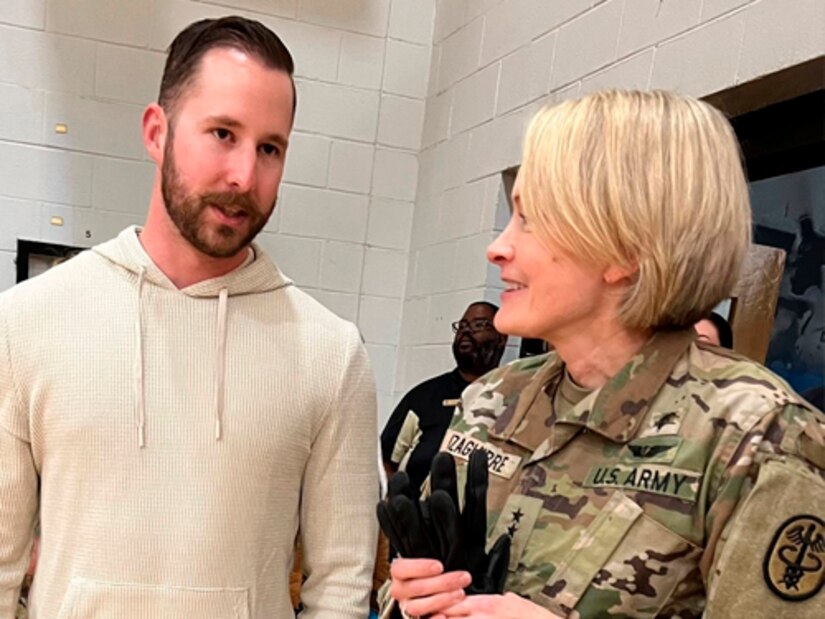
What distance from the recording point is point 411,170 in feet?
11.1

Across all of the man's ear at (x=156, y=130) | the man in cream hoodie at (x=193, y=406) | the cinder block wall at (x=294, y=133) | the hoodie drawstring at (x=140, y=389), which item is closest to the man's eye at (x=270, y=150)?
the man in cream hoodie at (x=193, y=406)

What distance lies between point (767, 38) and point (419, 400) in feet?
5.06

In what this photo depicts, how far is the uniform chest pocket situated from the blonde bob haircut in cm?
23

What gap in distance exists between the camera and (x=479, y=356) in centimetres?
261

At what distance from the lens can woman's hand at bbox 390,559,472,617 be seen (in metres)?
0.85

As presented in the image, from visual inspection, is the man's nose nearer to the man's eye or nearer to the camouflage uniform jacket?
the man's eye

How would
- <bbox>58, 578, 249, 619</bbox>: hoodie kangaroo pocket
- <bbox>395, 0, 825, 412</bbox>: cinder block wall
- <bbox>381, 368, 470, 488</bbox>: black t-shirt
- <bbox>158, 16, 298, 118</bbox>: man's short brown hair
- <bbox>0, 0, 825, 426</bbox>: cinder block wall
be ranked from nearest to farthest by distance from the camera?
<bbox>58, 578, 249, 619</bbox>: hoodie kangaroo pocket, <bbox>158, 16, 298, 118</bbox>: man's short brown hair, <bbox>395, 0, 825, 412</bbox>: cinder block wall, <bbox>381, 368, 470, 488</bbox>: black t-shirt, <bbox>0, 0, 825, 426</bbox>: cinder block wall

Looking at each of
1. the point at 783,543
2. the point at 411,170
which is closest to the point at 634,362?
the point at 783,543

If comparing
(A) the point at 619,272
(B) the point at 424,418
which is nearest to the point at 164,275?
(A) the point at 619,272

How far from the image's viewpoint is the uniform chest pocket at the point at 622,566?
2.71 feet

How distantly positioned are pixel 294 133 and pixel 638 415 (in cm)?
256

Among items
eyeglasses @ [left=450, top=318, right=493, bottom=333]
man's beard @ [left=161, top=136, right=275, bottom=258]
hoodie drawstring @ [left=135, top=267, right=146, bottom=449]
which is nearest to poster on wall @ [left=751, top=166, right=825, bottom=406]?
eyeglasses @ [left=450, top=318, right=493, bottom=333]

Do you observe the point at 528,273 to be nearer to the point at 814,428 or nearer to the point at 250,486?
the point at 814,428

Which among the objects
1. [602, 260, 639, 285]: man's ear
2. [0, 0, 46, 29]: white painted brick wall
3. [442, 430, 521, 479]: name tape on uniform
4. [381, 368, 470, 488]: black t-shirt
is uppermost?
[0, 0, 46, 29]: white painted brick wall
